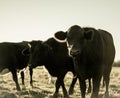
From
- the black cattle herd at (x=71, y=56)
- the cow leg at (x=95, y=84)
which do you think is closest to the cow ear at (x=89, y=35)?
the black cattle herd at (x=71, y=56)

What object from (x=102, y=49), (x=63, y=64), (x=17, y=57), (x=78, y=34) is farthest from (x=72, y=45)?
(x=17, y=57)

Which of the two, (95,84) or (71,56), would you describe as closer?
(71,56)

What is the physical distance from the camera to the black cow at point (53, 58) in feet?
50.3

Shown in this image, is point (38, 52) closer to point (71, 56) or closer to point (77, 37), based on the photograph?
point (71, 56)

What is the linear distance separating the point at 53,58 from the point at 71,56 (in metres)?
3.53

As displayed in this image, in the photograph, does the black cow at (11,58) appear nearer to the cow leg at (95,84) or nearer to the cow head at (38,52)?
the cow head at (38,52)

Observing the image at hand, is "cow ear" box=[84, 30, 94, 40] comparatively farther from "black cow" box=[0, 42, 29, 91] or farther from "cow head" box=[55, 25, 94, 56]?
"black cow" box=[0, 42, 29, 91]

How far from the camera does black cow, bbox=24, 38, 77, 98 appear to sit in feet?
50.3

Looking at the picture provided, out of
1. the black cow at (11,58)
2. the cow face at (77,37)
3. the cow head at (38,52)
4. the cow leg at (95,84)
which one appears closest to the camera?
the cow face at (77,37)

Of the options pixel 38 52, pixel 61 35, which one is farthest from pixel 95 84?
pixel 38 52

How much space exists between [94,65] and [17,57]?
8374 millimetres

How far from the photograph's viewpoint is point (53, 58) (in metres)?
15.6

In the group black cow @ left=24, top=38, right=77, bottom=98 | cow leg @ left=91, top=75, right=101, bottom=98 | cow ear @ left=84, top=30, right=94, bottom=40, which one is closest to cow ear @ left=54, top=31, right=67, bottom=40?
cow ear @ left=84, top=30, right=94, bottom=40

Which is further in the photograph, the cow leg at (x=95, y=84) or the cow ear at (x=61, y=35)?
the cow ear at (x=61, y=35)
